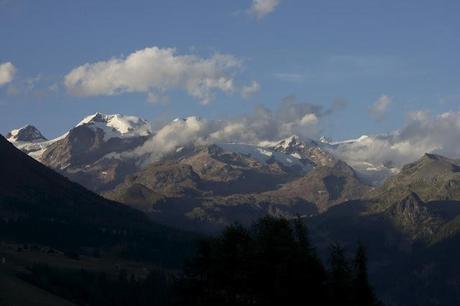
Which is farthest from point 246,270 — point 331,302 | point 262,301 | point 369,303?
point 369,303

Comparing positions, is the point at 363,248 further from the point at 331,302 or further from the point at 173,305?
the point at 173,305

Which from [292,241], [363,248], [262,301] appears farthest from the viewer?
[363,248]

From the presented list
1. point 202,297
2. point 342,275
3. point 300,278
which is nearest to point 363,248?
point 342,275

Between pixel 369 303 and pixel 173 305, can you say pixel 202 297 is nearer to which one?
pixel 173 305

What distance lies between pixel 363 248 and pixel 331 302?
1493 cm

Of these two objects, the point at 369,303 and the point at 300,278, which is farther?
the point at 369,303

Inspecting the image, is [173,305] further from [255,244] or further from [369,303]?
[369,303]

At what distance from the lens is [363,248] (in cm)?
12350

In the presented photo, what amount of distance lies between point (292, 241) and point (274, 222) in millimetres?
5782

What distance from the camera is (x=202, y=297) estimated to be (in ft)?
358

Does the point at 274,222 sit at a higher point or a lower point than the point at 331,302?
higher

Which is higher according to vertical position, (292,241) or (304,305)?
(292,241)

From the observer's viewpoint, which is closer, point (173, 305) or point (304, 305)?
point (304, 305)

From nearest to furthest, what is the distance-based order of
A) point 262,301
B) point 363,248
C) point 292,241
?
point 262,301
point 292,241
point 363,248
